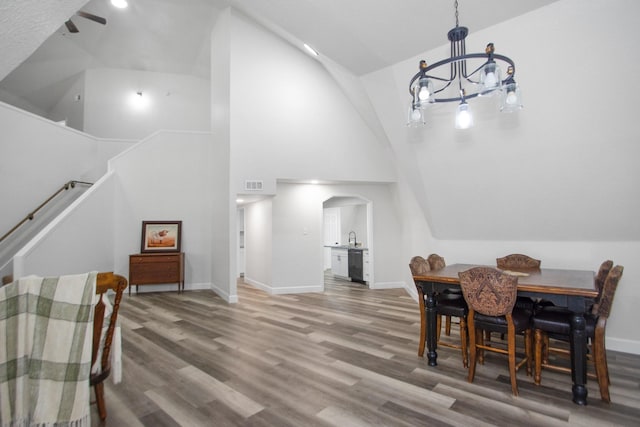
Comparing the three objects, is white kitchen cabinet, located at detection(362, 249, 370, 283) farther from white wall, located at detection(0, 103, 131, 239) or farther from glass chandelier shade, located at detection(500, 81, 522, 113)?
white wall, located at detection(0, 103, 131, 239)

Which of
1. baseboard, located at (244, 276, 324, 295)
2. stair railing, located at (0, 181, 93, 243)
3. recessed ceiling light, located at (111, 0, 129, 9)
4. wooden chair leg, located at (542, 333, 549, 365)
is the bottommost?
baseboard, located at (244, 276, 324, 295)

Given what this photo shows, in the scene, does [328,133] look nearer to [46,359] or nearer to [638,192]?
[638,192]

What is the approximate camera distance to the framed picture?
6949mm

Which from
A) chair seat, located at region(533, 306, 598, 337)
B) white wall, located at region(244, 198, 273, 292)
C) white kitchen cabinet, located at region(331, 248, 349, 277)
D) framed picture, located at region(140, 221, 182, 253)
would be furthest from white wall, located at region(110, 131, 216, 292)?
chair seat, located at region(533, 306, 598, 337)

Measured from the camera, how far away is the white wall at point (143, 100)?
29.5 feet

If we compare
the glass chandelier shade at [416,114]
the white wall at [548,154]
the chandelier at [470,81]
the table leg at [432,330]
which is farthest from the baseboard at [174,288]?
the chandelier at [470,81]

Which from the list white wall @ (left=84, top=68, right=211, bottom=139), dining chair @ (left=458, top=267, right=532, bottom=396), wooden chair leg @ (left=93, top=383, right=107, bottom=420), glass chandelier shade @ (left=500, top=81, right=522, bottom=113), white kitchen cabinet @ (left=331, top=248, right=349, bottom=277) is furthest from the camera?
white wall @ (left=84, top=68, right=211, bottom=139)

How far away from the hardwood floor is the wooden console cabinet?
2.00 m

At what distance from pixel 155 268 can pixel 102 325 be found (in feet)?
16.7

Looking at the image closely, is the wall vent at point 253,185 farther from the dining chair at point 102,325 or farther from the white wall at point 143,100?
the white wall at point 143,100

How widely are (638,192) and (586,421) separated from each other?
2318mm

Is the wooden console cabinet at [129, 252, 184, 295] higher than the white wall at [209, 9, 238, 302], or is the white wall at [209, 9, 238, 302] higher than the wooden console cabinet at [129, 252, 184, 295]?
the white wall at [209, 9, 238, 302]

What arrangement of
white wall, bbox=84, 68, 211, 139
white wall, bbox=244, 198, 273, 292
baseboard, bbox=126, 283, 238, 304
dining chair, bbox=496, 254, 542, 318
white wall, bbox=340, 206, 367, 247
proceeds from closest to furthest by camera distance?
dining chair, bbox=496, 254, 542, 318 < white wall, bbox=244, 198, 273, 292 < baseboard, bbox=126, 283, 238, 304 < white wall, bbox=84, 68, 211, 139 < white wall, bbox=340, 206, 367, 247

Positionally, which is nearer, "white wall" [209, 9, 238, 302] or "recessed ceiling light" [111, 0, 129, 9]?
"white wall" [209, 9, 238, 302]
